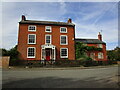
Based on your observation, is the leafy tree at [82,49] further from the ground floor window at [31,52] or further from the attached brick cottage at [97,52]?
the ground floor window at [31,52]

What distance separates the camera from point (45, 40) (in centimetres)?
2850

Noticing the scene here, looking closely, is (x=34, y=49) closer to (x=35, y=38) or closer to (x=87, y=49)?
(x=35, y=38)

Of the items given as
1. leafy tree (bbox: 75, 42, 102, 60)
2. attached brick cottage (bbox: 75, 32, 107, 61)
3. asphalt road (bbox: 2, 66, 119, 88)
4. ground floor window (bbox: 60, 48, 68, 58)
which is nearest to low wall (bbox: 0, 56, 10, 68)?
asphalt road (bbox: 2, 66, 119, 88)

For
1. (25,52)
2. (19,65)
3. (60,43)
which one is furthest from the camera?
(60,43)

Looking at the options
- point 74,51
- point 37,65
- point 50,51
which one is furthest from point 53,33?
point 37,65

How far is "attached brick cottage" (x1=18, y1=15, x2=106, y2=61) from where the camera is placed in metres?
27.3

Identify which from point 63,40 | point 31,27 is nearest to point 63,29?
point 63,40

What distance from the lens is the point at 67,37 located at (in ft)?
97.7

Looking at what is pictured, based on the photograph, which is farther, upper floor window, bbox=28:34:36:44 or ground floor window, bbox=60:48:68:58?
ground floor window, bbox=60:48:68:58

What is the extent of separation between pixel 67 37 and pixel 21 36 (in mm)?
9797

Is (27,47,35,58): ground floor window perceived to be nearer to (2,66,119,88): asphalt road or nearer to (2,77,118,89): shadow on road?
(2,66,119,88): asphalt road

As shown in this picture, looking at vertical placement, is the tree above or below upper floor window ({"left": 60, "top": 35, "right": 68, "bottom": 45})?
below

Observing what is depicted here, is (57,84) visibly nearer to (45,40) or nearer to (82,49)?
(45,40)

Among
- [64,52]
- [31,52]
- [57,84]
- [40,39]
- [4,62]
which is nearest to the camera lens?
[57,84]
